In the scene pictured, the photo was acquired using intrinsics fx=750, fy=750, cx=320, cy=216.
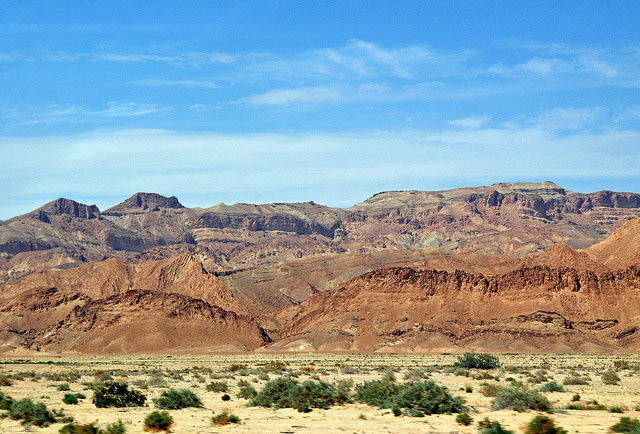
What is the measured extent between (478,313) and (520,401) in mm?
99493

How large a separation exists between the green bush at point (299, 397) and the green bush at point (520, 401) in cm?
658

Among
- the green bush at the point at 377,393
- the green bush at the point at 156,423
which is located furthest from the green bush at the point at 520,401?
the green bush at the point at 156,423

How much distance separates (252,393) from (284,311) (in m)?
135

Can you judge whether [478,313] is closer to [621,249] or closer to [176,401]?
[621,249]

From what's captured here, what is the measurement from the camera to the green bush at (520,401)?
29.2m

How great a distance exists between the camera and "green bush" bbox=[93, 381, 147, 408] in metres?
32.6

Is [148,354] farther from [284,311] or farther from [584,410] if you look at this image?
[584,410]

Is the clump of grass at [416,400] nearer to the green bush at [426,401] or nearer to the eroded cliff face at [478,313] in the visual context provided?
the green bush at [426,401]

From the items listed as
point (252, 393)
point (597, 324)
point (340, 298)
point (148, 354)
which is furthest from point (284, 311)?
point (252, 393)

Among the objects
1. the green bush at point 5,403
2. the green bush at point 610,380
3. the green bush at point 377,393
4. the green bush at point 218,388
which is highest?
the green bush at point 5,403

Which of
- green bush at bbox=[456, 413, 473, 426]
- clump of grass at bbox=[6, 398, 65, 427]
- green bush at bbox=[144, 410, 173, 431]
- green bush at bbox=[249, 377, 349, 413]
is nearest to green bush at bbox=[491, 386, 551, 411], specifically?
green bush at bbox=[456, 413, 473, 426]

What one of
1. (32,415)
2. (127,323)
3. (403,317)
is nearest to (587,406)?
(32,415)

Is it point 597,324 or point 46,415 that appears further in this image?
point 597,324

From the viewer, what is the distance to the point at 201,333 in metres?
134
